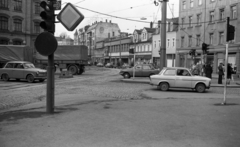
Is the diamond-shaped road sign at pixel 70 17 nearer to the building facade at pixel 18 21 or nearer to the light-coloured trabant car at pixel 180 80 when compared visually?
the light-coloured trabant car at pixel 180 80

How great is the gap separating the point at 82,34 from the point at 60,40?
647 inches

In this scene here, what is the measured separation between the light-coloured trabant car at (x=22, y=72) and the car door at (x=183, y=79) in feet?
34.7

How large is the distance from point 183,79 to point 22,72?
40.2 feet

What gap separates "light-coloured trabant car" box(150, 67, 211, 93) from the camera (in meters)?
14.5

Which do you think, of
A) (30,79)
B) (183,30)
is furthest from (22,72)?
(183,30)

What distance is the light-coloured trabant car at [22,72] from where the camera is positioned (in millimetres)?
Answer: 19094

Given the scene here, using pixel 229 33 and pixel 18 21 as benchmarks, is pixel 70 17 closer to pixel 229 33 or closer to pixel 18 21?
pixel 229 33

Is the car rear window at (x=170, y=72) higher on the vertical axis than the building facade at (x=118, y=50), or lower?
lower

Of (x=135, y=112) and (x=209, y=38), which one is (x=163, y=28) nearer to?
(x=135, y=112)

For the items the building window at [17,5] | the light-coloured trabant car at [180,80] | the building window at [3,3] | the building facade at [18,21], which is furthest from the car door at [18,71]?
the building window at [17,5]

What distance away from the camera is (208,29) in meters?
39.1

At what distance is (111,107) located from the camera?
8867 millimetres

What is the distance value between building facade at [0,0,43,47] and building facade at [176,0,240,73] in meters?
28.6

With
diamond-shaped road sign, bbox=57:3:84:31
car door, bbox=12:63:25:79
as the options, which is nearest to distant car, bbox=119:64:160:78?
car door, bbox=12:63:25:79
